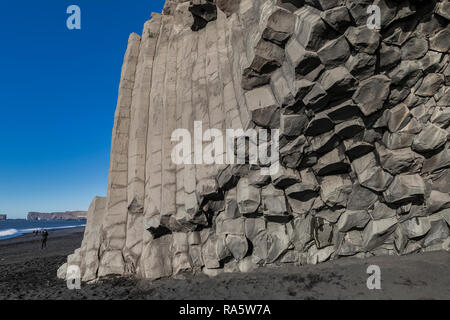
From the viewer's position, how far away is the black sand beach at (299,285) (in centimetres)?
709

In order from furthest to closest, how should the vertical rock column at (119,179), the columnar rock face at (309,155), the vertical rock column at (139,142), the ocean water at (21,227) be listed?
the ocean water at (21,227), the vertical rock column at (139,142), the vertical rock column at (119,179), the columnar rock face at (309,155)

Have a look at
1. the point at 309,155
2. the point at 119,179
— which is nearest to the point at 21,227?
the point at 119,179

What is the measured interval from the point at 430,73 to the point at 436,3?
1.99 meters

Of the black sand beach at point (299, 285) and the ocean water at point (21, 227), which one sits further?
the ocean water at point (21, 227)

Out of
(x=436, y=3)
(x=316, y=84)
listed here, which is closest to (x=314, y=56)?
(x=316, y=84)

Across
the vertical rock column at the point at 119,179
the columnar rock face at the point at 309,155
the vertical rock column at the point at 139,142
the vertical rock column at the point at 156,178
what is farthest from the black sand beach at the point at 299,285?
the vertical rock column at the point at 139,142

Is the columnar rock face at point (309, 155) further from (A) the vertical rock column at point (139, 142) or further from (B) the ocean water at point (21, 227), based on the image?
(B) the ocean water at point (21, 227)

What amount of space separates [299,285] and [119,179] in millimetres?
10047

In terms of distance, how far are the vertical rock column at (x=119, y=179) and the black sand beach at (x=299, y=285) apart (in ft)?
3.46

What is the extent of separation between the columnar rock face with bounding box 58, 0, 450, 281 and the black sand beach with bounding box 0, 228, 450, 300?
0.57m

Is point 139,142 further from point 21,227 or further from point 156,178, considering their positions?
point 21,227

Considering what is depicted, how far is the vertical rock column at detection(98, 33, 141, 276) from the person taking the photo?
39.2 ft

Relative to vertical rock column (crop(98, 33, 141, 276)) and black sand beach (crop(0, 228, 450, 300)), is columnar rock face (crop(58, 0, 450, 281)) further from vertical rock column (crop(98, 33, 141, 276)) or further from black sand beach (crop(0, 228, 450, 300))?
black sand beach (crop(0, 228, 450, 300))
